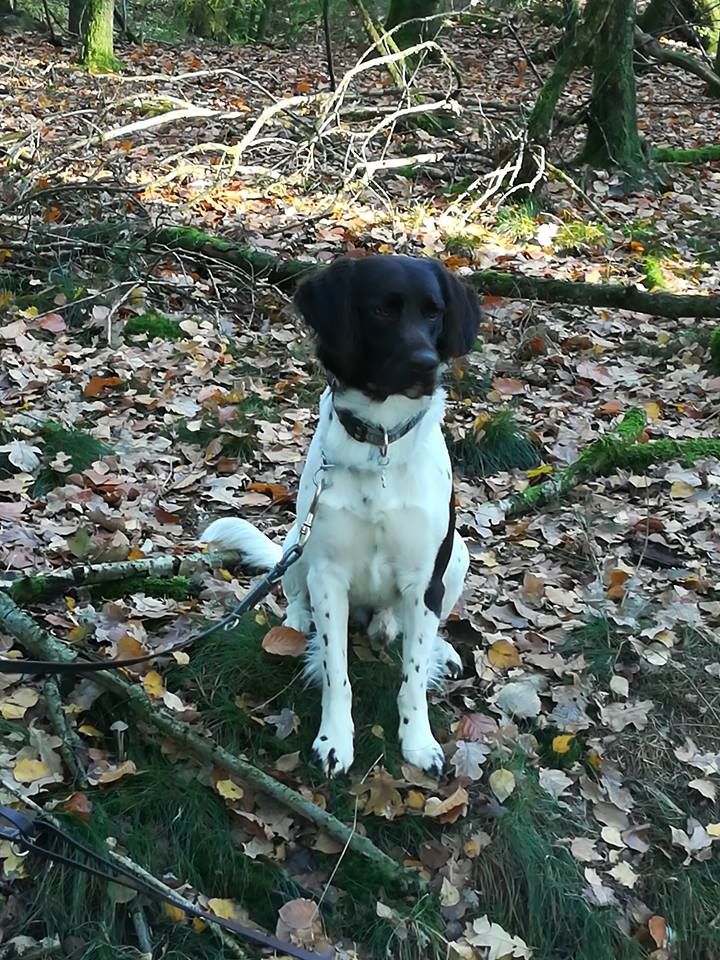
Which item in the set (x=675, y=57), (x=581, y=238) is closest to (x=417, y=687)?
(x=581, y=238)

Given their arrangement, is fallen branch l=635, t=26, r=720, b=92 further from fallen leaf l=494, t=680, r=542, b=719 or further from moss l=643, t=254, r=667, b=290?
fallen leaf l=494, t=680, r=542, b=719

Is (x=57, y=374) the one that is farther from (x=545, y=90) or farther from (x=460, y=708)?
(x=545, y=90)

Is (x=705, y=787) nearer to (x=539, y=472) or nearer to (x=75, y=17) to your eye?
(x=539, y=472)

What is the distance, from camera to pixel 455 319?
302cm

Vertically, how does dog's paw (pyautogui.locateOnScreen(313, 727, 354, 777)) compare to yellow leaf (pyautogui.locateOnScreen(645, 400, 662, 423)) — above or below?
below

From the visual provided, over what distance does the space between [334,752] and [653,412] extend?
10.0ft

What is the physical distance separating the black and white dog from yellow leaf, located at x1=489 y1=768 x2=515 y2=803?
7.0 inches

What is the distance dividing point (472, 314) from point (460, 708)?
1.36 metres

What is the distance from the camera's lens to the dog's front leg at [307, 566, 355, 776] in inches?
117

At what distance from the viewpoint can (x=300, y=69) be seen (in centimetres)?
1350

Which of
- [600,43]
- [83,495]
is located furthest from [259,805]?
[600,43]

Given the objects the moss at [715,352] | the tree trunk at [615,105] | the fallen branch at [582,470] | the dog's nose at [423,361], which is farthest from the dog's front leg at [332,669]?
the tree trunk at [615,105]

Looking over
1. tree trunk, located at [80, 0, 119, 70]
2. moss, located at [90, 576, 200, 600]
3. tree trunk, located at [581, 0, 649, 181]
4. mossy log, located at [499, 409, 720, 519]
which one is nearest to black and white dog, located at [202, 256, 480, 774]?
moss, located at [90, 576, 200, 600]

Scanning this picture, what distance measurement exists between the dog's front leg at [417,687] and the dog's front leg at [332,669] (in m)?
0.18
